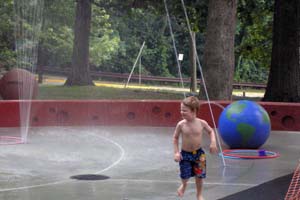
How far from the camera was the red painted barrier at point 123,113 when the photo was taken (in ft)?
58.1

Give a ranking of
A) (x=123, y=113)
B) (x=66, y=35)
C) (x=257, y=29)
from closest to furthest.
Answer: (x=123, y=113), (x=257, y=29), (x=66, y=35)

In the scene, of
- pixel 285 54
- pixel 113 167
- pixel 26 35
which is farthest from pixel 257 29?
pixel 113 167

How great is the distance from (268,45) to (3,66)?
15.2 metres

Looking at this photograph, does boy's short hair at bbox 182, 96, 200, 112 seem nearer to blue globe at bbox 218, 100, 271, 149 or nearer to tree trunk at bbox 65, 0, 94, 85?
blue globe at bbox 218, 100, 271, 149

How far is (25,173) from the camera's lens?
35.2 feet

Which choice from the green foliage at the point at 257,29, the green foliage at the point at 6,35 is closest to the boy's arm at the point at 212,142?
the green foliage at the point at 257,29

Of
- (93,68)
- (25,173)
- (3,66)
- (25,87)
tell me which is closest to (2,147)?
(25,173)

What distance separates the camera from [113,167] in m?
11.6

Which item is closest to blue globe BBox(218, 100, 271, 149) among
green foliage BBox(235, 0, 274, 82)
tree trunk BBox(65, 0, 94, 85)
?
green foliage BBox(235, 0, 274, 82)

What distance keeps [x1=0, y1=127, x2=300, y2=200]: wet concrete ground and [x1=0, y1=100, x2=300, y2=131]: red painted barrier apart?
1159mm

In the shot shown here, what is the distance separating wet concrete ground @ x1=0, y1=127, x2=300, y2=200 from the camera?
30.6 feet

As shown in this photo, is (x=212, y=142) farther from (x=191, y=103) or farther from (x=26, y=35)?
(x=26, y=35)

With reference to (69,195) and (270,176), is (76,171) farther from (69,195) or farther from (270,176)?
(270,176)

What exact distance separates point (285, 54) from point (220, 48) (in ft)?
12.9
